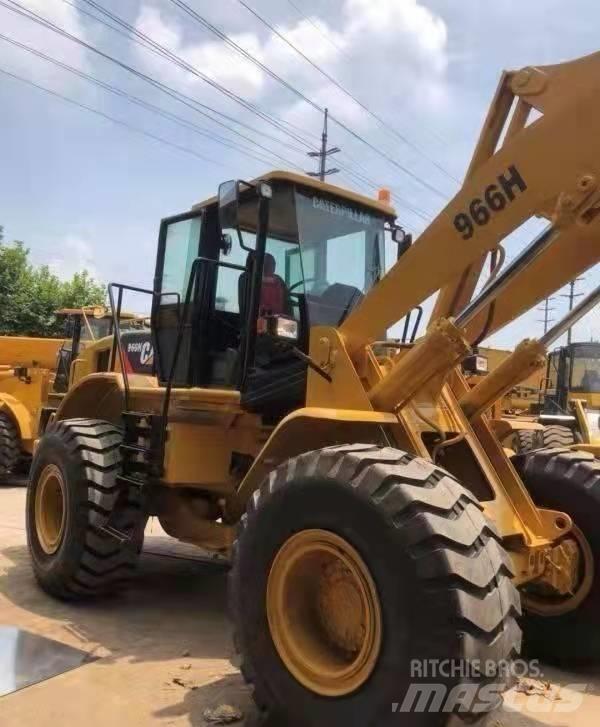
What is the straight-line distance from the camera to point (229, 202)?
437cm

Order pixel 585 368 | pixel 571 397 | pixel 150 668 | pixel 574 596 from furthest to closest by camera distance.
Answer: pixel 585 368, pixel 571 397, pixel 574 596, pixel 150 668

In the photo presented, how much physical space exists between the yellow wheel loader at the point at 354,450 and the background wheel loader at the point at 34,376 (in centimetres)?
513

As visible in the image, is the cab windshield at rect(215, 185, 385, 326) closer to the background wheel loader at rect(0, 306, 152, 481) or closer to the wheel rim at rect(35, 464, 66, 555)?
the wheel rim at rect(35, 464, 66, 555)

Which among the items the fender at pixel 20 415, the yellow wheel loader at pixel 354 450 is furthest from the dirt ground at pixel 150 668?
the fender at pixel 20 415

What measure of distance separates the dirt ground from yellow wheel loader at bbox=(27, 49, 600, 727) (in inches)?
11.0

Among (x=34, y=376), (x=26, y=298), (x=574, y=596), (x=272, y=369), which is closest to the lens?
(x=574, y=596)

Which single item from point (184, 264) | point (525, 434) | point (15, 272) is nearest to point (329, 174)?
point (15, 272)

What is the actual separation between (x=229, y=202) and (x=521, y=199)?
1747 millimetres

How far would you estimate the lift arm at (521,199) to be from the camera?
130 inches

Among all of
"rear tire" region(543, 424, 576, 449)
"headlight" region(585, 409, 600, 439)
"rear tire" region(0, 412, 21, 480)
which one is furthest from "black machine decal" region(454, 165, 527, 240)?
"rear tire" region(0, 412, 21, 480)

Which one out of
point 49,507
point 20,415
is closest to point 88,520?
point 49,507

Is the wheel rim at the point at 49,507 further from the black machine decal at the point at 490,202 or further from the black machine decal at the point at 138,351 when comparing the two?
the black machine decal at the point at 490,202

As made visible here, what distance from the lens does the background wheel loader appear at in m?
11.3

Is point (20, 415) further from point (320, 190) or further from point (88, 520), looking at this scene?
Result: point (320, 190)
